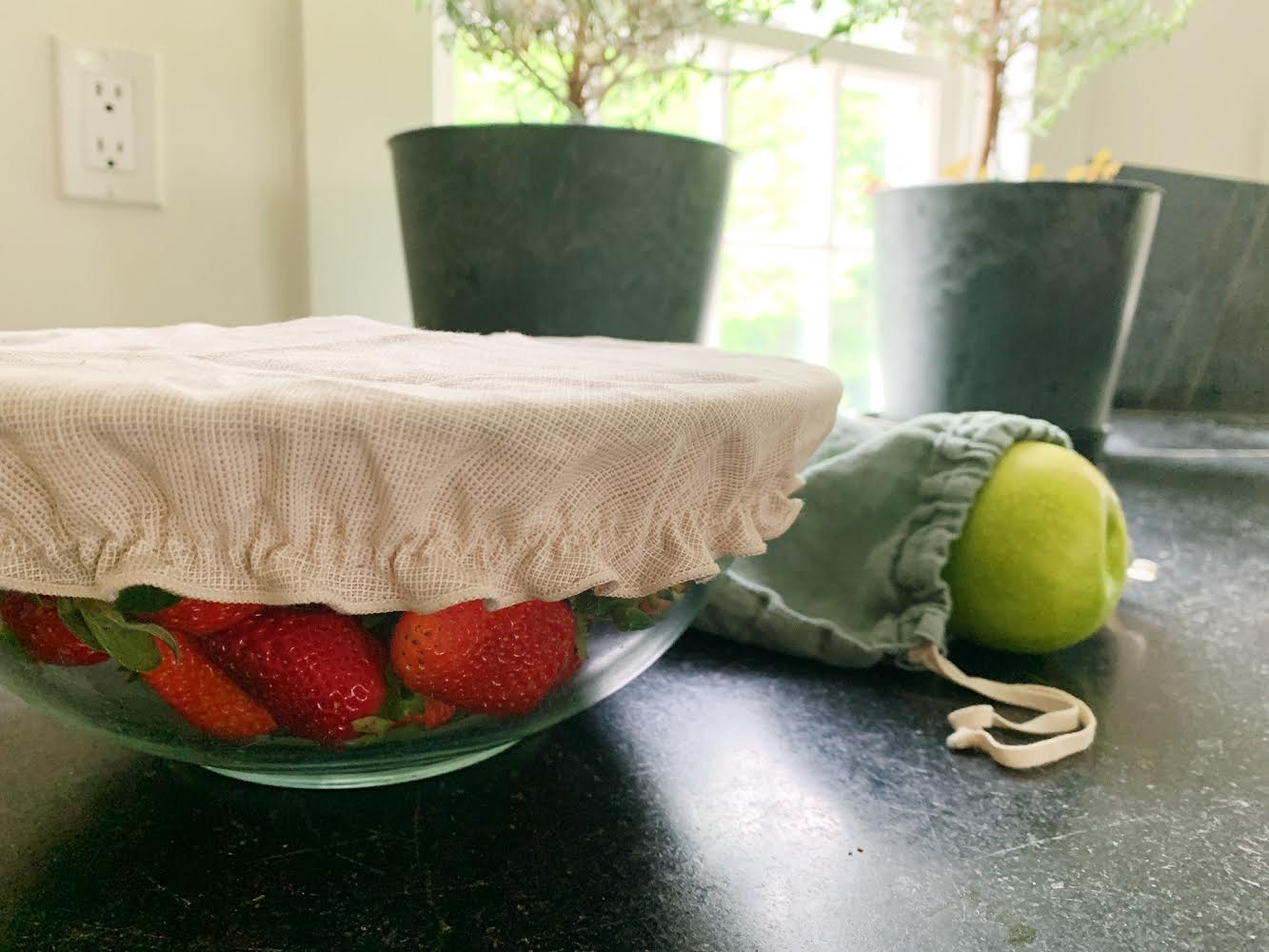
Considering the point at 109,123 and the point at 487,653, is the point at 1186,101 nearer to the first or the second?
the point at 109,123

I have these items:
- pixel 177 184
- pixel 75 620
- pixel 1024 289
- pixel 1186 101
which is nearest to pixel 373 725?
pixel 75 620

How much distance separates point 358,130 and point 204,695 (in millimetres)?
717

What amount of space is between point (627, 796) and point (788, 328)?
3.62 ft

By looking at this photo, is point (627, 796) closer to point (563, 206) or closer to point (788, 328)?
point (563, 206)

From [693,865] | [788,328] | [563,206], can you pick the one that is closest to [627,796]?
[693,865]

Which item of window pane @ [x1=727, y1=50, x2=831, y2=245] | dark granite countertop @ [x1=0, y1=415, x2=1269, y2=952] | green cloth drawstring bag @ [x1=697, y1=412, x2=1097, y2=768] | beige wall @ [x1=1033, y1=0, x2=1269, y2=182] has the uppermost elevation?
beige wall @ [x1=1033, y1=0, x2=1269, y2=182]

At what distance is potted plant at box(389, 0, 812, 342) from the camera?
80 cm

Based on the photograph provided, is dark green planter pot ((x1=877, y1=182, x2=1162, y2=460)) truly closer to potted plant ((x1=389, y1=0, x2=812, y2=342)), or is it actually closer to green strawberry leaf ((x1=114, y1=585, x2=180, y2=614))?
potted plant ((x1=389, y1=0, x2=812, y2=342))

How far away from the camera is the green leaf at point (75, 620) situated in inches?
12.5

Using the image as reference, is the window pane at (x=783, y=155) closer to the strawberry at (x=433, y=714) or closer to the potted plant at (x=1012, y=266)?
the potted plant at (x=1012, y=266)

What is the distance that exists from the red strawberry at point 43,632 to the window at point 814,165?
1037 millimetres

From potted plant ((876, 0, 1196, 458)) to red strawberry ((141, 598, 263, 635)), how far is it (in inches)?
33.7

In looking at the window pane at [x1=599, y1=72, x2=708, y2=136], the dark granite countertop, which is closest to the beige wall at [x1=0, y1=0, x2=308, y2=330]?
the window pane at [x1=599, y1=72, x2=708, y2=136]

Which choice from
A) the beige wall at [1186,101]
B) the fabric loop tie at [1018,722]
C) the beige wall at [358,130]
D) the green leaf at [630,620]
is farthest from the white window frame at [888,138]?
the green leaf at [630,620]
